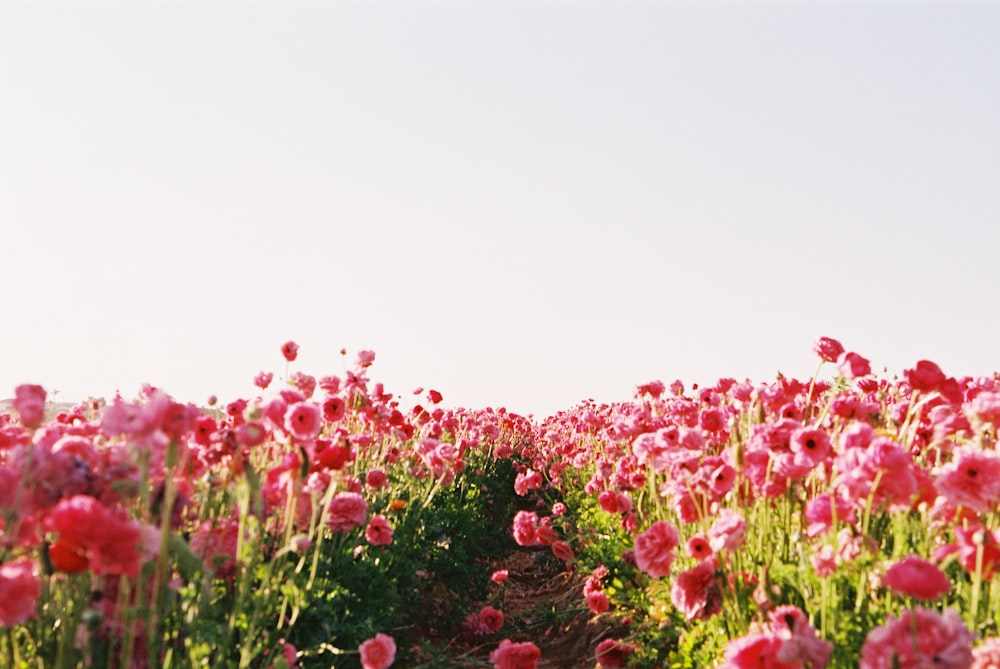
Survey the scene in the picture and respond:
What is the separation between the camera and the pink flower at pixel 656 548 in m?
3.04

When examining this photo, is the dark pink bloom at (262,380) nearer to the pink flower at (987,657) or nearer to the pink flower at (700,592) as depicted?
the pink flower at (700,592)

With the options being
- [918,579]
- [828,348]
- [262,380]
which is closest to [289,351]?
[262,380]

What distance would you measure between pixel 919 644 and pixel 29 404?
2.33 meters

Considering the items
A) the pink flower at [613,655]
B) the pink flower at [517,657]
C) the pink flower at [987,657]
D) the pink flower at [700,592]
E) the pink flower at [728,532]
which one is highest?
the pink flower at [987,657]

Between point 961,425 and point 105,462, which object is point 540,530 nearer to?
point 961,425

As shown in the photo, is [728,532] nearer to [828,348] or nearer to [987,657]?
[987,657]

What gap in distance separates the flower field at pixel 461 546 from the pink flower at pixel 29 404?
11mm

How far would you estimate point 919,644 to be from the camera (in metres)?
1.68

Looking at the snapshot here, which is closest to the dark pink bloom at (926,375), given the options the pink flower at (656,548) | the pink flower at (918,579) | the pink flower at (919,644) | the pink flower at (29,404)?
the pink flower at (656,548)

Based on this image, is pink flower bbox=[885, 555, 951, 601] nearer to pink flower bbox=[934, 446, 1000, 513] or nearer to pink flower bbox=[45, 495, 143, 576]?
pink flower bbox=[934, 446, 1000, 513]

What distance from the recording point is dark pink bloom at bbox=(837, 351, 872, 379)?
3.82 m

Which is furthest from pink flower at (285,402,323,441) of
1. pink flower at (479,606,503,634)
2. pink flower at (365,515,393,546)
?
pink flower at (479,606,503,634)

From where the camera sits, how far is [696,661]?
3.38m

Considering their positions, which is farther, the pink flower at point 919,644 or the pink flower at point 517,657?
the pink flower at point 517,657
